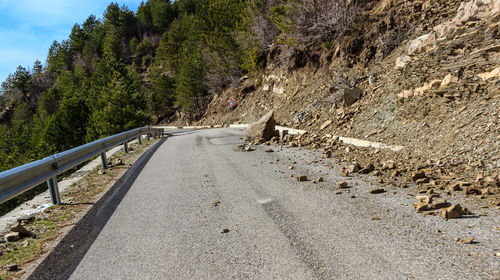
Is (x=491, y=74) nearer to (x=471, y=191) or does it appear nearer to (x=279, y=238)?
(x=471, y=191)

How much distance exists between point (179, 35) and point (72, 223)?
7382cm

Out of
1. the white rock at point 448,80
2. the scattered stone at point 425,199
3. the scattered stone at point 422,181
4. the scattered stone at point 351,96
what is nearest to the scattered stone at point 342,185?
the scattered stone at point 422,181

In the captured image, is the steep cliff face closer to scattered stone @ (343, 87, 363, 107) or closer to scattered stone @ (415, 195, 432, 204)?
→ scattered stone @ (343, 87, 363, 107)

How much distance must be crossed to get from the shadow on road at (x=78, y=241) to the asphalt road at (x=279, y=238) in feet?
0.19

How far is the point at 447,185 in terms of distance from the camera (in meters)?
5.47

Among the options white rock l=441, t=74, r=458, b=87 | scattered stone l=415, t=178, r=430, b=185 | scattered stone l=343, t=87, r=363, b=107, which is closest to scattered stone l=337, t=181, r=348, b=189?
scattered stone l=415, t=178, r=430, b=185

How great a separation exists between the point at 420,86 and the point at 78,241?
372 inches

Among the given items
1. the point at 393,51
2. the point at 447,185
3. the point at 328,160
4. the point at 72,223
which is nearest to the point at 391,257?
the point at 447,185

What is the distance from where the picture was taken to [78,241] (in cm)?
430

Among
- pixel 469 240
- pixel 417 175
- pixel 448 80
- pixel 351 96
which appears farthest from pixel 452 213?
pixel 351 96

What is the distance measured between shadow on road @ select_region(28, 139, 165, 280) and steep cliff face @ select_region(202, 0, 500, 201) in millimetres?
5889

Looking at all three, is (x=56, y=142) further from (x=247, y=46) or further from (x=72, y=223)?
(x=72, y=223)

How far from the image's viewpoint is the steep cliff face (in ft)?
22.3

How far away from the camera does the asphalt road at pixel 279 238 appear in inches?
120
